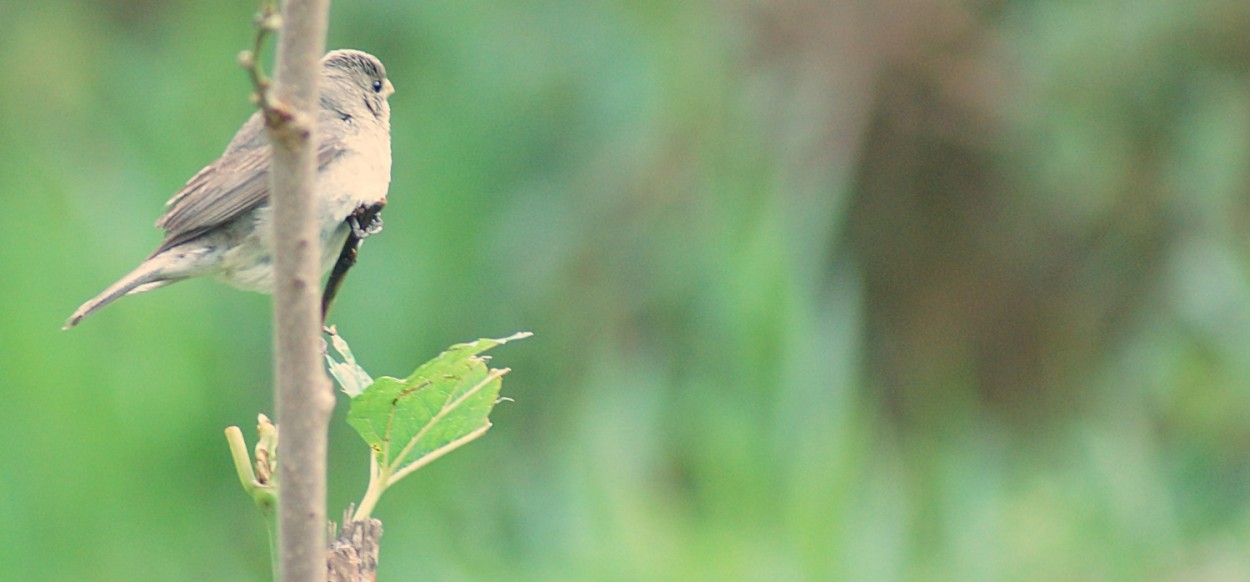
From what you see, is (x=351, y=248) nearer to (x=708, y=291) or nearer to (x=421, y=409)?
(x=421, y=409)

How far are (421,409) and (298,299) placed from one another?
270mm

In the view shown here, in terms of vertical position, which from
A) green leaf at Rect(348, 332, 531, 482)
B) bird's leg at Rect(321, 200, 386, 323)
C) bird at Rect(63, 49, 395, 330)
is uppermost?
bird at Rect(63, 49, 395, 330)

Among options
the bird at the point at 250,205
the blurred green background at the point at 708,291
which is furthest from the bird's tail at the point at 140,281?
the blurred green background at the point at 708,291

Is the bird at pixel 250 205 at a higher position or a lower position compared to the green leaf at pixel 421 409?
higher

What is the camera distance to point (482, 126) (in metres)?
3.98

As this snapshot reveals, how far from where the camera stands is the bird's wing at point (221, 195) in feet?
5.56

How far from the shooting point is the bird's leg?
0.97 metres

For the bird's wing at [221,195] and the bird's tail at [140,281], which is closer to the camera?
the bird's tail at [140,281]

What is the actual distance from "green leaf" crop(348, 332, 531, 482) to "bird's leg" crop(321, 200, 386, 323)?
73mm

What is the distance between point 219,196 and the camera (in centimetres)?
173

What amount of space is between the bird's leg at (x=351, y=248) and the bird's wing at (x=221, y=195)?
1.66ft

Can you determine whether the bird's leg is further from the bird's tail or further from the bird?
the bird's tail

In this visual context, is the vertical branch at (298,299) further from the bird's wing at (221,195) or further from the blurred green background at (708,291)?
the blurred green background at (708,291)

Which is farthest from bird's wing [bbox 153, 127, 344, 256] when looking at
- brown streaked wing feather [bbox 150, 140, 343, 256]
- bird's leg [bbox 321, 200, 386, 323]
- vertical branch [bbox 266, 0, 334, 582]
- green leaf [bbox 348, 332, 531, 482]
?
vertical branch [bbox 266, 0, 334, 582]
